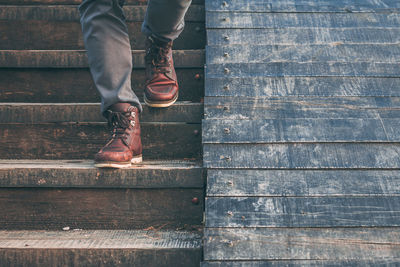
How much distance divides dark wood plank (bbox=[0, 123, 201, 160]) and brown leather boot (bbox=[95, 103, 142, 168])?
0.13 m

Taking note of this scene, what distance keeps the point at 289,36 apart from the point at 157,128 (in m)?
0.80

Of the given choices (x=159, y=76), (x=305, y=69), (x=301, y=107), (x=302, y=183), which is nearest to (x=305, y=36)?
(x=305, y=69)

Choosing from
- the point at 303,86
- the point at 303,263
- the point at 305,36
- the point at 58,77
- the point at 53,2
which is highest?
the point at 53,2

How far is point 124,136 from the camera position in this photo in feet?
6.15

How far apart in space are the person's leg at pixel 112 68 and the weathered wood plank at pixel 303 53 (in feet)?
1.49

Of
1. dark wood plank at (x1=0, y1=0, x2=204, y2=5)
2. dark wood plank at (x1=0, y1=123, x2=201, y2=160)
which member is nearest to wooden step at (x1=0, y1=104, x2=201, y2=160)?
dark wood plank at (x1=0, y1=123, x2=201, y2=160)

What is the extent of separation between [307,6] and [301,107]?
2.57 ft

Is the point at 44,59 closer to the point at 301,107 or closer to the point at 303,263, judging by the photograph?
the point at 301,107

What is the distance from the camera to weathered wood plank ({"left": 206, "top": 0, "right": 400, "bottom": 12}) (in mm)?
2406

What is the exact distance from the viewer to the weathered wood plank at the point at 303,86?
1.97 meters

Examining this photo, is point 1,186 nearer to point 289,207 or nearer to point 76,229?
point 76,229

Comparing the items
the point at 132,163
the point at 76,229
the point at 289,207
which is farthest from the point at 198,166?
the point at 76,229

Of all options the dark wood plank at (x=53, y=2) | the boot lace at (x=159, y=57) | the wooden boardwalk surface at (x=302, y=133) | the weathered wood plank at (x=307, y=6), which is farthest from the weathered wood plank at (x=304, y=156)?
the dark wood plank at (x=53, y=2)

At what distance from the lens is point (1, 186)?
179 centimetres
